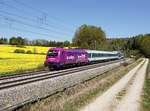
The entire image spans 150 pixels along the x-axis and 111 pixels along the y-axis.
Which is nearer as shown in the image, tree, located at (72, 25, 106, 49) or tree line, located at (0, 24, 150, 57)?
tree line, located at (0, 24, 150, 57)

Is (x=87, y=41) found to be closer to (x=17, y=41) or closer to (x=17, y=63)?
(x=17, y=41)

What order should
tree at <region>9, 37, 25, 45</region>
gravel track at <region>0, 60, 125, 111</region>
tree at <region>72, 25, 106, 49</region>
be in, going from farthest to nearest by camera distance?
tree at <region>72, 25, 106, 49</region>, tree at <region>9, 37, 25, 45</region>, gravel track at <region>0, 60, 125, 111</region>

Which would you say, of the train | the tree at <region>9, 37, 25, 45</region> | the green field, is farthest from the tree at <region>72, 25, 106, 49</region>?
the train

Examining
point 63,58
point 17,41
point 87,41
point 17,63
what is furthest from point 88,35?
point 63,58

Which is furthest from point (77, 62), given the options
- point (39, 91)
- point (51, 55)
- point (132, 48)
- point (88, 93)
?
point (132, 48)

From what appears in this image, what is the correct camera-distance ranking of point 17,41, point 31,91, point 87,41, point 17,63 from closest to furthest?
point 31,91 → point 17,63 → point 17,41 → point 87,41

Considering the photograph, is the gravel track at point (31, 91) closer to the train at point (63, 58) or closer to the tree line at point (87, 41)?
the train at point (63, 58)

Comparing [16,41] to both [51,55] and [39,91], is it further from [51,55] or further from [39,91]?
[39,91]

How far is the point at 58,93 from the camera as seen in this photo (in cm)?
2164

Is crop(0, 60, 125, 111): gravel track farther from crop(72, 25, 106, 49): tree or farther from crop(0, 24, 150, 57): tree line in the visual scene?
crop(72, 25, 106, 49): tree

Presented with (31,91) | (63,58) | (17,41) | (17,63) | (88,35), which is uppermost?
(88,35)

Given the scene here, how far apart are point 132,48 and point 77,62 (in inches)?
5080

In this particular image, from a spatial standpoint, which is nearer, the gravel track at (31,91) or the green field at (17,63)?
the gravel track at (31,91)

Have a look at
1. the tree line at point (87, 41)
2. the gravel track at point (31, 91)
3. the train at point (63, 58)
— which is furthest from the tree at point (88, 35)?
the gravel track at point (31, 91)
